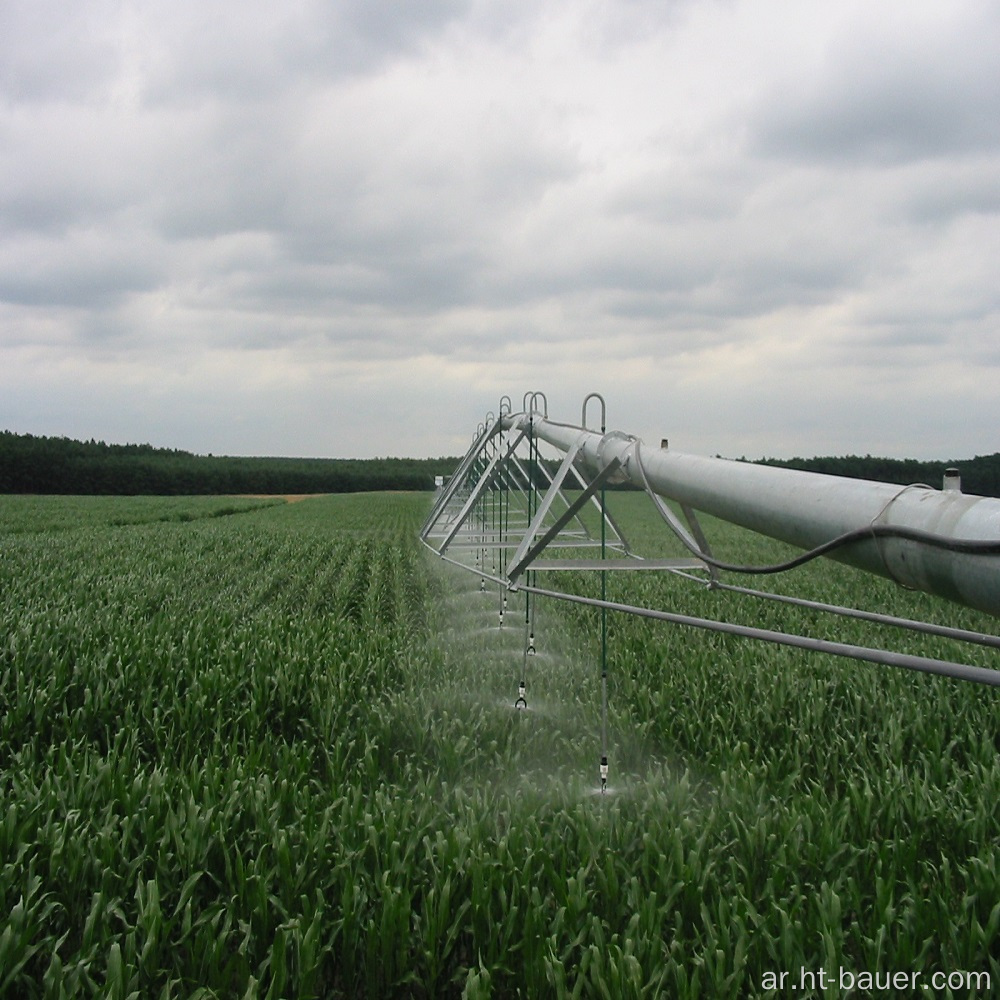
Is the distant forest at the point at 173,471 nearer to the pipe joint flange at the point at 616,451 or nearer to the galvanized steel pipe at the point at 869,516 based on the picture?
the pipe joint flange at the point at 616,451

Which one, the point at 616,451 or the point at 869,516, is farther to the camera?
the point at 616,451

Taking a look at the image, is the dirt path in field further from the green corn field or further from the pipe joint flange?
the pipe joint flange

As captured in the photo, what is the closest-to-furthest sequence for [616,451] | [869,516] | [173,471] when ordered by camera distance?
[869,516]
[616,451]
[173,471]

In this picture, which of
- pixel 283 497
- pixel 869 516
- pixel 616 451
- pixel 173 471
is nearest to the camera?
pixel 869 516

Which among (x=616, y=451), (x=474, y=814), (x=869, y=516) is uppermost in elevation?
(x=616, y=451)

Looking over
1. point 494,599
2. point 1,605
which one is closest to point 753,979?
point 494,599

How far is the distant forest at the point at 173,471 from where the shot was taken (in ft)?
201

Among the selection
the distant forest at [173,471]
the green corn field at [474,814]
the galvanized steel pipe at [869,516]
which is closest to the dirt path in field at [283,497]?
the distant forest at [173,471]

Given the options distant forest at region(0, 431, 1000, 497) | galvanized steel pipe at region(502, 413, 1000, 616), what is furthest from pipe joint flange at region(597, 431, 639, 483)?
distant forest at region(0, 431, 1000, 497)

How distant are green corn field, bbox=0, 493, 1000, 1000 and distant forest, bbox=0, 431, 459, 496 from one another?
52.4 m

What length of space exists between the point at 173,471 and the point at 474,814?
68.6 meters

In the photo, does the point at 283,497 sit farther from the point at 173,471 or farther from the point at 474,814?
the point at 474,814

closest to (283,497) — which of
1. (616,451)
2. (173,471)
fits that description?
(173,471)

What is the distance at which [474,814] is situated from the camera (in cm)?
380
